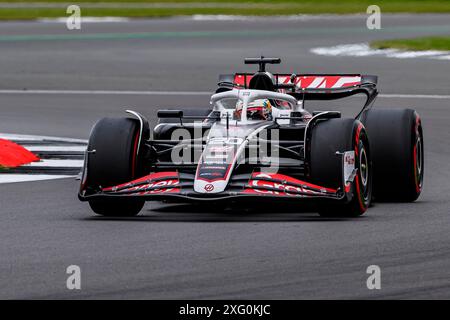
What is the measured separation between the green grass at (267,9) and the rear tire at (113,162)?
33018 mm

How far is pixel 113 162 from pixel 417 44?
2032 centimetres

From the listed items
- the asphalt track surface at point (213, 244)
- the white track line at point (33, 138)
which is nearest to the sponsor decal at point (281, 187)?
the asphalt track surface at point (213, 244)

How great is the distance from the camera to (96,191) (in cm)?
1034

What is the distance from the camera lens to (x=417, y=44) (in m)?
29.9

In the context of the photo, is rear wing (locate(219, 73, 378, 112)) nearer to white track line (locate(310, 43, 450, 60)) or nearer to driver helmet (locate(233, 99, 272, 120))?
driver helmet (locate(233, 99, 272, 120))

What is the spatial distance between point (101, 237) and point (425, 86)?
13.7 meters

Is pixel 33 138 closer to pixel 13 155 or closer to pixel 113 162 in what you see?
pixel 13 155

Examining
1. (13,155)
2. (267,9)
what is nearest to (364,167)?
(13,155)

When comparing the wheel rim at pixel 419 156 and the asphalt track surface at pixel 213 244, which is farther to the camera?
the wheel rim at pixel 419 156

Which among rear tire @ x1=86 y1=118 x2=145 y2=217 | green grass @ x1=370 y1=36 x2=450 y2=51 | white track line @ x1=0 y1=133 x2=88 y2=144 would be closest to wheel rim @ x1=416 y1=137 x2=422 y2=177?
rear tire @ x1=86 y1=118 x2=145 y2=217

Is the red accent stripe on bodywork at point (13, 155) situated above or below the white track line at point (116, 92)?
below

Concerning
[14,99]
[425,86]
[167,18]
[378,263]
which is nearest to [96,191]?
[378,263]

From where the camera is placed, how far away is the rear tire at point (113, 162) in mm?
10367

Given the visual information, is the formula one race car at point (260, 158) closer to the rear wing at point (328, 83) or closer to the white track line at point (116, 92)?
the rear wing at point (328, 83)
